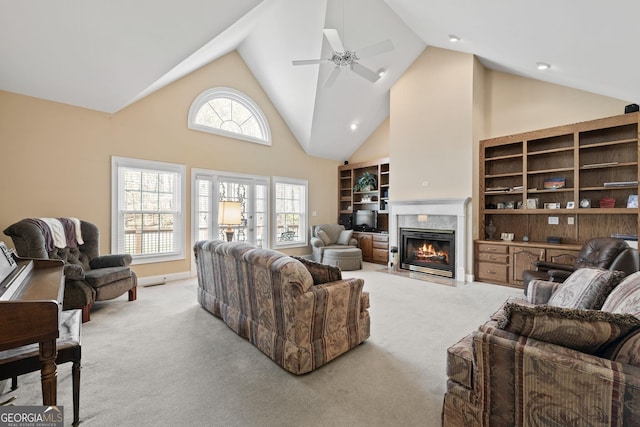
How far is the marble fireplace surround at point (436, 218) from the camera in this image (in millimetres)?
5152

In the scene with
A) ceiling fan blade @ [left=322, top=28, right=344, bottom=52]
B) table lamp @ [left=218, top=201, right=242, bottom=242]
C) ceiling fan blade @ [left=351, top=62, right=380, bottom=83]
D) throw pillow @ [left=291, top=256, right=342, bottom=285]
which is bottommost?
throw pillow @ [left=291, top=256, right=342, bottom=285]

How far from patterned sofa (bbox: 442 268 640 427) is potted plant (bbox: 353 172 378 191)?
5.91 m

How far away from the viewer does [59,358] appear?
1.48 meters

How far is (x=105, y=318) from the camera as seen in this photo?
3229mm

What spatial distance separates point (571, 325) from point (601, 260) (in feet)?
9.96

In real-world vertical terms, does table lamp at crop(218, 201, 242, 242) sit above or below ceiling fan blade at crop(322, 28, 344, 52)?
below

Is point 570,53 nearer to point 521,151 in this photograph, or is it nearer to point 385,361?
point 521,151

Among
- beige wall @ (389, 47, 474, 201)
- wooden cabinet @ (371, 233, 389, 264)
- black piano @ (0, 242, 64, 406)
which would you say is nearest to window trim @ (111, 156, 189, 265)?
black piano @ (0, 242, 64, 406)

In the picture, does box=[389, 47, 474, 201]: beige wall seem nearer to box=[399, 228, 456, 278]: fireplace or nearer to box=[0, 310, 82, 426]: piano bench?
box=[399, 228, 456, 278]: fireplace

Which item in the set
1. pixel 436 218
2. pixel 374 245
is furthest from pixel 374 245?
pixel 436 218

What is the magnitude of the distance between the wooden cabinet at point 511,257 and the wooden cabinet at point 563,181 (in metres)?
0.46

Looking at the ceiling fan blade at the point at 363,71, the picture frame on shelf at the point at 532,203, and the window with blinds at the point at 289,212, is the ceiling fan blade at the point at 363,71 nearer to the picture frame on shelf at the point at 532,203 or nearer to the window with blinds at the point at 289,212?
the window with blinds at the point at 289,212

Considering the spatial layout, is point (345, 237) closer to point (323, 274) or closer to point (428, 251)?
point (428, 251)

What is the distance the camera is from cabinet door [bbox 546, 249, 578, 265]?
418 centimetres
